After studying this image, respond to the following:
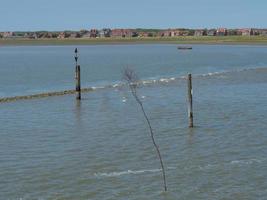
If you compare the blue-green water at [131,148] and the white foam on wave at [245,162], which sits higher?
the white foam on wave at [245,162]

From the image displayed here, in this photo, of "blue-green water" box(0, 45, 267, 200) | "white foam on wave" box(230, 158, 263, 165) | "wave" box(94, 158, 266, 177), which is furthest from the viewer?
"white foam on wave" box(230, 158, 263, 165)

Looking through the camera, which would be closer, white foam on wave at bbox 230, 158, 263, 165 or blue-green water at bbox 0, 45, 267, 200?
blue-green water at bbox 0, 45, 267, 200

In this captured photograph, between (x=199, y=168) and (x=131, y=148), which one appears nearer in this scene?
(x=199, y=168)

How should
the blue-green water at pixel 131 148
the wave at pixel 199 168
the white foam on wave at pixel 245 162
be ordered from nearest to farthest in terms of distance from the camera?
the blue-green water at pixel 131 148 < the wave at pixel 199 168 < the white foam on wave at pixel 245 162

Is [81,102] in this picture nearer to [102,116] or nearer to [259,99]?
[102,116]

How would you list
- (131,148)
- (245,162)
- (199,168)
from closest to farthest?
1. (199,168)
2. (245,162)
3. (131,148)

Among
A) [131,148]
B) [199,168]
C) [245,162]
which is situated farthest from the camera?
[131,148]

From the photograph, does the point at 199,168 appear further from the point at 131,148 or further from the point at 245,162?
the point at 131,148

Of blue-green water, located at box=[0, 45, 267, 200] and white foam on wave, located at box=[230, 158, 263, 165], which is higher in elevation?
white foam on wave, located at box=[230, 158, 263, 165]

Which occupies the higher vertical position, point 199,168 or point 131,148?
point 199,168

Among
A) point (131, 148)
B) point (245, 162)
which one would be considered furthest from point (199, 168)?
point (131, 148)

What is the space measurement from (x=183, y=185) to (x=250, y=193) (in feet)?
6.07

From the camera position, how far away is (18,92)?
159ft

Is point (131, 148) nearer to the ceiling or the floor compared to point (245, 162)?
nearer to the floor
